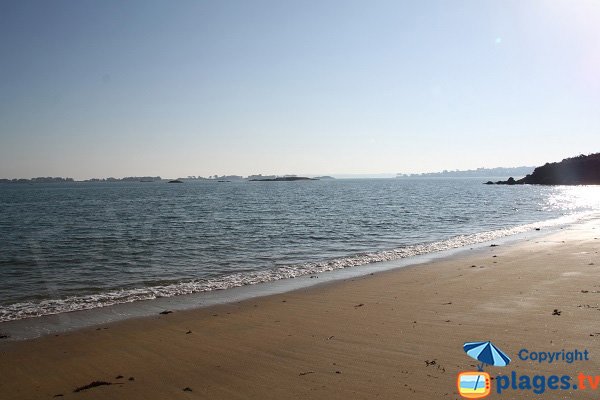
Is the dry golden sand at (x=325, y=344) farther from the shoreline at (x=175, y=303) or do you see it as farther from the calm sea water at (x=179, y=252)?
the calm sea water at (x=179, y=252)

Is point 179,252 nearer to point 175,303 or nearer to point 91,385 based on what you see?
point 175,303

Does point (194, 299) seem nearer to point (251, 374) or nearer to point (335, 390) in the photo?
point (251, 374)

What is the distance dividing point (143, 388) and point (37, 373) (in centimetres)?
245

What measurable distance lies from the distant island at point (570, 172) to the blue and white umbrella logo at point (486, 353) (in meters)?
159

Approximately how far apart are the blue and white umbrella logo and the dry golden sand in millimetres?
145

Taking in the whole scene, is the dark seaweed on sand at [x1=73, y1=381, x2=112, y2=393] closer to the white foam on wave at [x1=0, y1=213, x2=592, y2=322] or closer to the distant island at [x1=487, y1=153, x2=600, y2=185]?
the white foam on wave at [x1=0, y1=213, x2=592, y2=322]

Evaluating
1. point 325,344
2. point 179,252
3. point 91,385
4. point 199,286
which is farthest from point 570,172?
point 91,385

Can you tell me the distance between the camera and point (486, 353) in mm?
7305

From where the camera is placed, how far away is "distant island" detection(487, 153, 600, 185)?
139 m

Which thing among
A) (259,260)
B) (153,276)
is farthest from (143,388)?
(259,260)

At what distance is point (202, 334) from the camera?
31.6ft

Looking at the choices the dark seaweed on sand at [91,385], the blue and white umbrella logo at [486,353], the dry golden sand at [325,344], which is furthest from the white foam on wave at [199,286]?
the blue and white umbrella logo at [486,353]

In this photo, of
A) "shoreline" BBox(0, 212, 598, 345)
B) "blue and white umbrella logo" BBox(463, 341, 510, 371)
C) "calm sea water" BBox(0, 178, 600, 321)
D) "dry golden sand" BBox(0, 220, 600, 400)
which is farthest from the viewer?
"calm sea water" BBox(0, 178, 600, 321)

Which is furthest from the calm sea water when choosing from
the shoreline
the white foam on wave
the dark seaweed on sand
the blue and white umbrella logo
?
the blue and white umbrella logo
